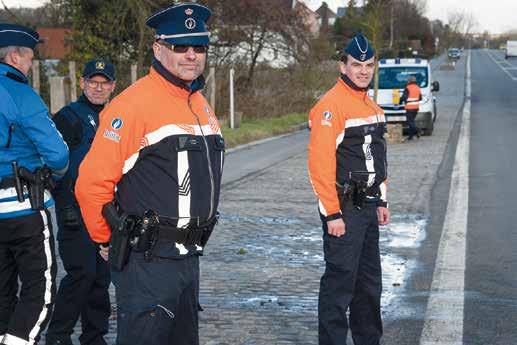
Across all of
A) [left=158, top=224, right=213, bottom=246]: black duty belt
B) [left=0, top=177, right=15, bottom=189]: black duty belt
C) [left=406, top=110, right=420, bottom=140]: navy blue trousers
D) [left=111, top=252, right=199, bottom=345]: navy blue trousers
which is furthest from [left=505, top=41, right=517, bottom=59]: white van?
[left=111, top=252, right=199, bottom=345]: navy blue trousers

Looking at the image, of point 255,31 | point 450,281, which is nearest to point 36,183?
point 450,281

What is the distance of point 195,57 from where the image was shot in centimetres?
368

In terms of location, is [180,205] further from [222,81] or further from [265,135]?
[222,81]

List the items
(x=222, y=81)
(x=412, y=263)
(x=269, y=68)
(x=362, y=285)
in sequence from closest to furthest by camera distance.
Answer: (x=362, y=285) < (x=412, y=263) < (x=222, y=81) < (x=269, y=68)

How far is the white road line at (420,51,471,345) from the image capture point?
569 centimetres

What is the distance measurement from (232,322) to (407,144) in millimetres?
15628

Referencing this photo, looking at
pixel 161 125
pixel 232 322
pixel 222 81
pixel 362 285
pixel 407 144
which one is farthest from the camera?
pixel 222 81

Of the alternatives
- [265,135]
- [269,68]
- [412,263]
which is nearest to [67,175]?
[412,263]

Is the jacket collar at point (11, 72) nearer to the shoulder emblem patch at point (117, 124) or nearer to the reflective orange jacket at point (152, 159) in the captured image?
the reflective orange jacket at point (152, 159)

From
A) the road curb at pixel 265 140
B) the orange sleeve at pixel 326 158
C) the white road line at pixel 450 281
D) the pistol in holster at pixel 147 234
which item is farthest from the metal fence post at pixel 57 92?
the pistol in holster at pixel 147 234

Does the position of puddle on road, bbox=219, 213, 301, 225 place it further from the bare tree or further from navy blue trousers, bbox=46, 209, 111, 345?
the bare tree

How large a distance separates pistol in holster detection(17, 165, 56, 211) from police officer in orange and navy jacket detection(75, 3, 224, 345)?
898mm

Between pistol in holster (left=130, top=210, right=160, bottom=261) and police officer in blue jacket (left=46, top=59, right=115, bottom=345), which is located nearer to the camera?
pistol in holster (left=130, top=210, right=160, bottom=261)

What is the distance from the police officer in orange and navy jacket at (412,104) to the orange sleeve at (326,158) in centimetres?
1729
